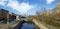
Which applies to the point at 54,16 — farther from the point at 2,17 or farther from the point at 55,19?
the point at 2,17

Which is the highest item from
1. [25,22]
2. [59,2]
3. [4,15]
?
[59,2]

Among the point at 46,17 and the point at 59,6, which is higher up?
the point at 59,6

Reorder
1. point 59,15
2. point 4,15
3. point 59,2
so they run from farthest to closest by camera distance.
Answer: point 4,15 → point 59,15 → point 59,2

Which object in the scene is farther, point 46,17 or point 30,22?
point 30,22

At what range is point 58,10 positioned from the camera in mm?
9617

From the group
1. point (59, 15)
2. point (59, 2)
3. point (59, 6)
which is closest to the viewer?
point (59, 2)

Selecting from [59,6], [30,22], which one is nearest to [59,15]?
[59,6]

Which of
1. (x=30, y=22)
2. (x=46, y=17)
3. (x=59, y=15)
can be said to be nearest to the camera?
(x=59, y=15)

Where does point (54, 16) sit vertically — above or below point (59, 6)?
below

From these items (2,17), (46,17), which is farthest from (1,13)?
(46,17)

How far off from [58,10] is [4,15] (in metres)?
8.59

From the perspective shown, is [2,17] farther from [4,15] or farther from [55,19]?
[55,19]

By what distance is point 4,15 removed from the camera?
55.2 feet

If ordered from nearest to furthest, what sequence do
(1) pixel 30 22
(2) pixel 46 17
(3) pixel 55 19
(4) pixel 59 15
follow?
(4) pixel 59 15
(3) pixel 55 19
(2) pixel 46 17
(1) pixel 30 22
